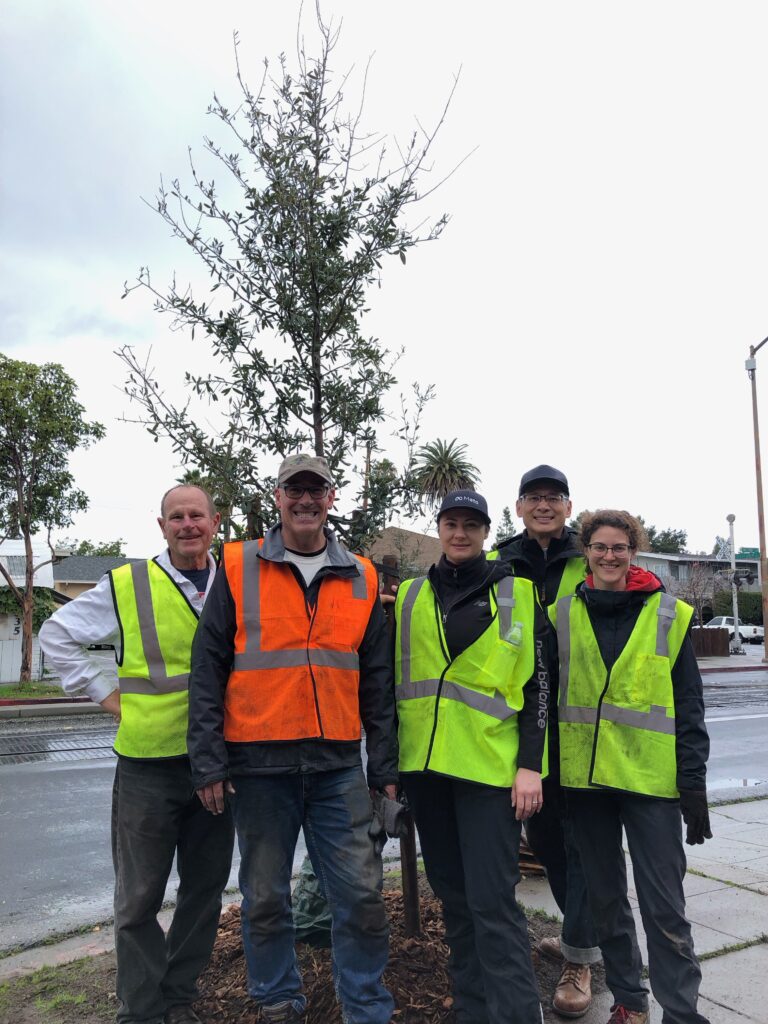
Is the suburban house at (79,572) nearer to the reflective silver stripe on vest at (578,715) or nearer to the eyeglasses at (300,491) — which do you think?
the eyeglasses at (300,491)

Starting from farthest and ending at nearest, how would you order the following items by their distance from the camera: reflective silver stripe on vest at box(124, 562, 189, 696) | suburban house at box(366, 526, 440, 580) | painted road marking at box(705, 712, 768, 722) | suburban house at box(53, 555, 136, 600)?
suburban house at box(53, 555, 136, 600)
painted road marking at box(705, 712, 768, 722)
suburban house at box(366, 526, 440, 580)
reflective silver stripe on vest at box(124, 562, 189, 696)

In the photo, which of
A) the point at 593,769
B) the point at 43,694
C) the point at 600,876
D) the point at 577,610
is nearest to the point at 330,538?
the point at 577,610

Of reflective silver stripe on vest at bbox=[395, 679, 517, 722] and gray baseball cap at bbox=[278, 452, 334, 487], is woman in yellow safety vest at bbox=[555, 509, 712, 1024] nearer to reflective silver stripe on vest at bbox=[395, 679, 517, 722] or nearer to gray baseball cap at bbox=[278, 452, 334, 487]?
reflective silver stripe on vest at bbox=[395, 679, 517, 722]

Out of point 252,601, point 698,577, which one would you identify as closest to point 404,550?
point 252,601

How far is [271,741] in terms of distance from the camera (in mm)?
2953

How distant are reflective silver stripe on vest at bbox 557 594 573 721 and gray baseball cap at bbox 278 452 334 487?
1082 mm

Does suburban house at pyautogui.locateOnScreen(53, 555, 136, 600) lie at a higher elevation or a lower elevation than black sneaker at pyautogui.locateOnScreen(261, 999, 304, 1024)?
higher

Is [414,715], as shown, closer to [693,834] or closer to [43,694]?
[693,834]

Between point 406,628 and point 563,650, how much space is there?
64cm

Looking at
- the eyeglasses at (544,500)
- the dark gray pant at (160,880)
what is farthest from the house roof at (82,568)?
the eyeglasses at (544,500)

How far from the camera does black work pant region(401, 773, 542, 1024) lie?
9.34 ft

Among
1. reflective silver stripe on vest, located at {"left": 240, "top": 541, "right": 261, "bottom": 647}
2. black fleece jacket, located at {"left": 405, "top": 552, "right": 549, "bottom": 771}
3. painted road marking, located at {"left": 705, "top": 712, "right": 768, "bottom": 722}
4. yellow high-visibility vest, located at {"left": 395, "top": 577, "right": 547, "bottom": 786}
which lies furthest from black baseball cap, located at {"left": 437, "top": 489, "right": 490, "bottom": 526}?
painted road marking, located at {"left": 705, "top": 712, "right": 768, "bottom": 722}

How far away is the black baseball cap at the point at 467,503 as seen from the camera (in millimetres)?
3238

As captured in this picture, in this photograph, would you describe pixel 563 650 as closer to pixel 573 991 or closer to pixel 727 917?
pixel 573 991
